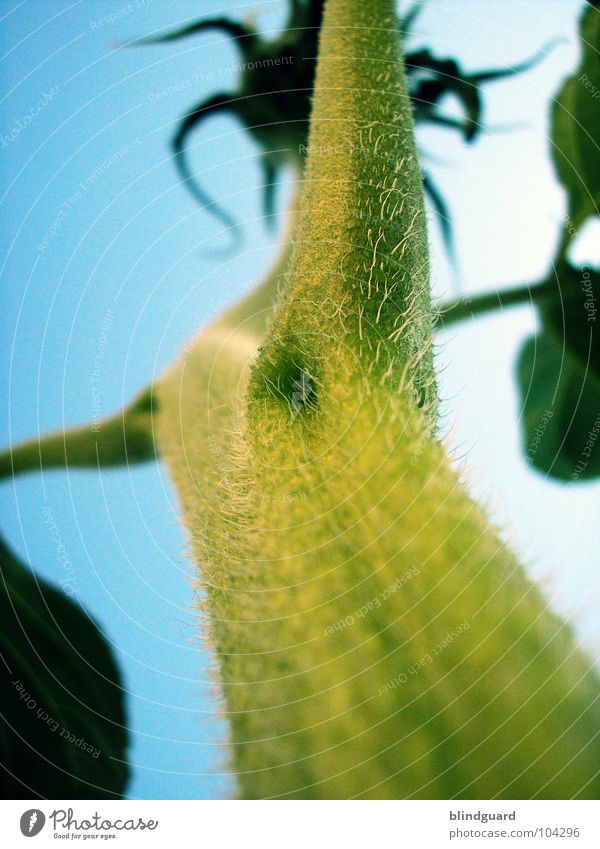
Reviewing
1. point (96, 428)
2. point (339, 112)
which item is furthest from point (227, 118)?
point (96, 428)
